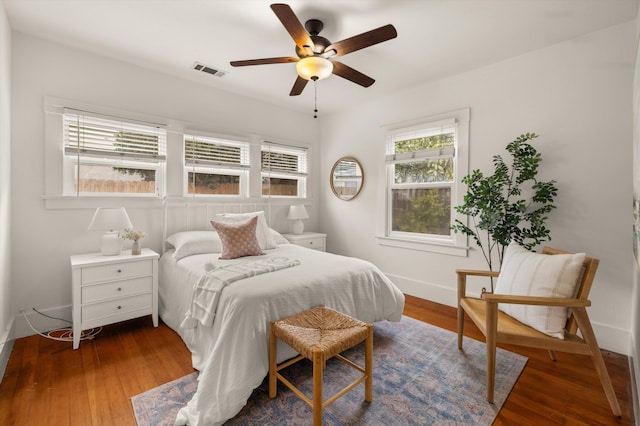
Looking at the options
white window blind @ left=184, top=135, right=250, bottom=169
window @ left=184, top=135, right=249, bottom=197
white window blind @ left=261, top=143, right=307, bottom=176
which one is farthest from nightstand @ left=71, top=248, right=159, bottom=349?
white window blind @ left=261, top=143, right=307, bottom=176

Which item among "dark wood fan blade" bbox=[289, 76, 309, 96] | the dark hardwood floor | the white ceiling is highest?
the white ceiling

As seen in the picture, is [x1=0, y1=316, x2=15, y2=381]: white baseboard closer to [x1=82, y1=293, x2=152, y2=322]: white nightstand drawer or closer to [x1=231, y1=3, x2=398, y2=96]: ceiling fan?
[x1=82, y1=293, x2=152, y2=322]: white nightstand drawer

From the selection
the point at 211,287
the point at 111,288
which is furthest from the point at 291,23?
the point at 111,288

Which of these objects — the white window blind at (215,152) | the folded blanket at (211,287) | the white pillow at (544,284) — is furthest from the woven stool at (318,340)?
the white window blind at (215,152)

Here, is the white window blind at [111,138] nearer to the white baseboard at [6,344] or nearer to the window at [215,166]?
the window at [215,166]

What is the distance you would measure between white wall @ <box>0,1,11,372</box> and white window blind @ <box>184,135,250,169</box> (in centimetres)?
143

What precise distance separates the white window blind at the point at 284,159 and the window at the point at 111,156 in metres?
1.31

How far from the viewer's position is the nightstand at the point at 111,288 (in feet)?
7.57

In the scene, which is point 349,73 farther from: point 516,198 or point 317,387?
point 317,387

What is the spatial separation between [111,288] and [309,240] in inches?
93.0

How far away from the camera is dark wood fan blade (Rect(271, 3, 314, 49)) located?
167 cm

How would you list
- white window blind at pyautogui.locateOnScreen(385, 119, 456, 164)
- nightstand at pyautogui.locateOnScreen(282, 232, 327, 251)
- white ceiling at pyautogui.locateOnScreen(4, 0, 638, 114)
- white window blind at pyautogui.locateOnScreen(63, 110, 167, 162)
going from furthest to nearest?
1. nightstand at pyautogui.locateOnScreen(282, 232, 327, 251)
2. white window blind at pyautogui.locateOnScreen(385, 119, 456, 164)
3. white window blind at pyautogui.locateOnScreen(63, 110, 167, 162)
4. white ceiling at pyautogui.locateOnScreen(4, 0, 638, 114)

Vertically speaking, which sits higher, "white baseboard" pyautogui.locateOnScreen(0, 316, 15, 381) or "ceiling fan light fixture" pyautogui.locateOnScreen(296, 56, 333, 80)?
"ceiling fan light fixture" pyautogui.locateOnScreen(296, 56, 333, 80)

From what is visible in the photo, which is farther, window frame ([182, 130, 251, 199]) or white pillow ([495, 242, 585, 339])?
window frame ([182, 130, 251, 199])
